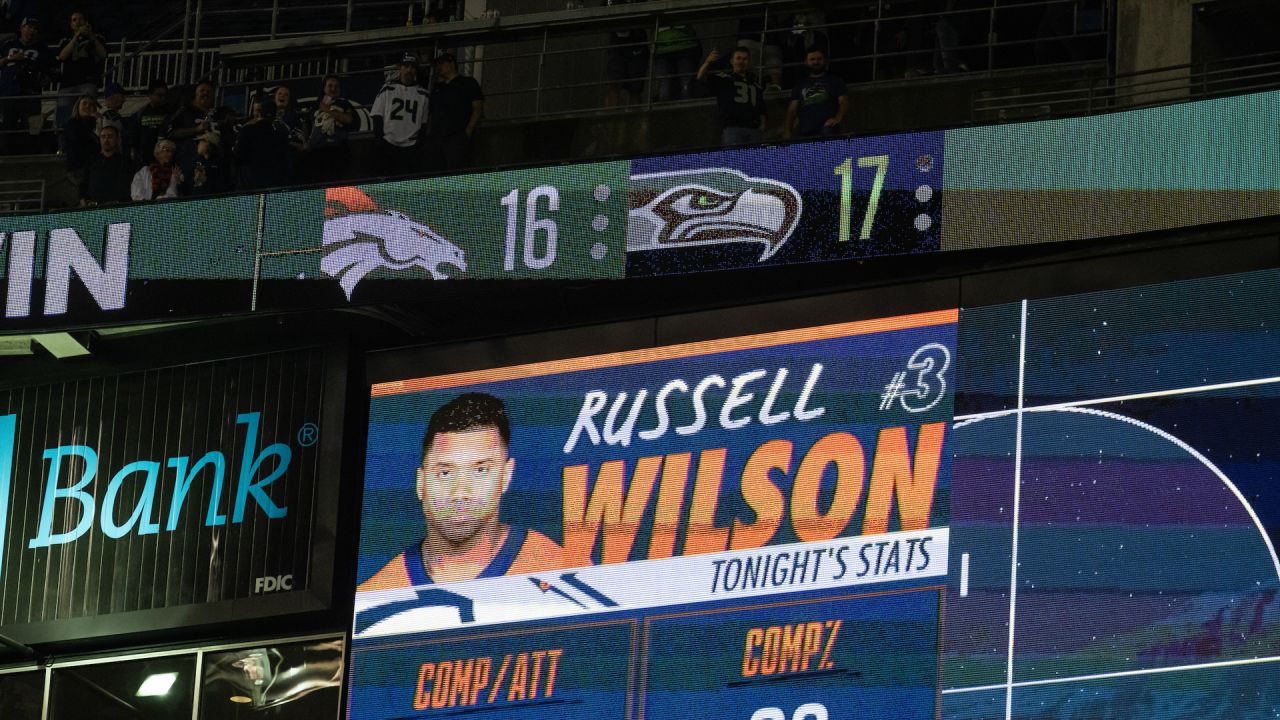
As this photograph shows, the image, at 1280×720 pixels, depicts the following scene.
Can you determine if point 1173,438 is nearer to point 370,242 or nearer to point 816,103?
point 816,103

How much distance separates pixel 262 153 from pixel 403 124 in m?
1.20

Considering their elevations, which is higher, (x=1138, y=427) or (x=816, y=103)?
(x=816, y=103)

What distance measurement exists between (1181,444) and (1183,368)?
0.51 meters

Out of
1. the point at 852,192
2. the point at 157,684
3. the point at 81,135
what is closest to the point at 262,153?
the point at 81,135

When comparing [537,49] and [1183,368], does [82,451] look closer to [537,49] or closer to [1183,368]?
[537,49]

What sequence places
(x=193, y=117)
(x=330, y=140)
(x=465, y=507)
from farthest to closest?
(x=193, y=117), (x=330, y=140), (x=465, y=507)

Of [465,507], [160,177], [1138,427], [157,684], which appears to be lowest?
[157,684]

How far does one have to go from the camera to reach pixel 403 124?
21109 millimetres

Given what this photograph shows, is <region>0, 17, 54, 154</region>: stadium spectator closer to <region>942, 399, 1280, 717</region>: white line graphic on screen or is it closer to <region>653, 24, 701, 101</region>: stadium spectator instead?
<region>653, 24, 701, 101</region>: stadium spectator

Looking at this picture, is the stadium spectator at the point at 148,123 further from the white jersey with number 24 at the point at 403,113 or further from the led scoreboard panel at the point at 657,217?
the white jersey with number 24 at the point at 403,113

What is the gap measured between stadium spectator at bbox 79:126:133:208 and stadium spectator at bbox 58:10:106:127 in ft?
6.29

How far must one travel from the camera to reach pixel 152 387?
20.2 meters

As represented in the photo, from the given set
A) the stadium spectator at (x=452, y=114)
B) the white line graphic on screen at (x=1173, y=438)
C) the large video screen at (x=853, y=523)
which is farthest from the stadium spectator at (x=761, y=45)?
the white line graphic on screen at (x=1173, y=438)

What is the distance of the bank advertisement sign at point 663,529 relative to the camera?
1677cm
